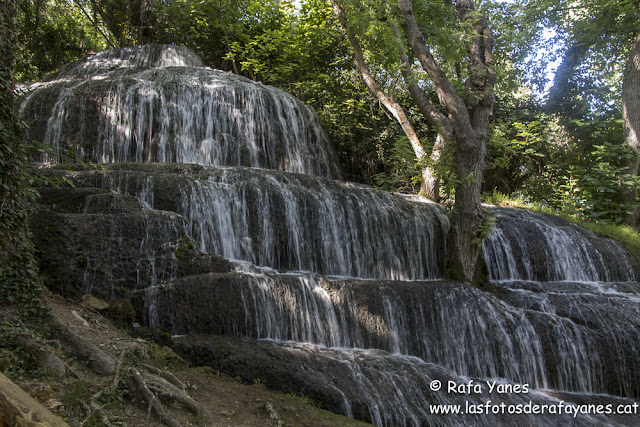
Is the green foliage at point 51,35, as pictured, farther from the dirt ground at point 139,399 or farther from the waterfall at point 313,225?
the dirt ground at point 139,399

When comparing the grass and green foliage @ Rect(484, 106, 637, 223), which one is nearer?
the grass

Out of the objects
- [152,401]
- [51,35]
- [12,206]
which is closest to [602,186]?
[152,401]

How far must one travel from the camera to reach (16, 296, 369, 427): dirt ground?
3.23 meters

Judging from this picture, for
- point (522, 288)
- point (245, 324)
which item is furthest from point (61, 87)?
point (522, 288)

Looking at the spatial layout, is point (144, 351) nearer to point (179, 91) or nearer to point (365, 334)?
point (365, 334)

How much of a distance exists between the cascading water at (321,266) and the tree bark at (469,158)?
27.2 inches

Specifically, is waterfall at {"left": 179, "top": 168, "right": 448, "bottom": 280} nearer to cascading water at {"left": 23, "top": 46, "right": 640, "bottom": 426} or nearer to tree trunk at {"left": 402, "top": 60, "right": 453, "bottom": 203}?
cascading water at {"left": 23, "top": 46, "right": 640, "bottom": 426}

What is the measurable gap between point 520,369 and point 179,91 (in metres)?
10.2

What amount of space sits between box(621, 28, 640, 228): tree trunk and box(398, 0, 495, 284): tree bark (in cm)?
767

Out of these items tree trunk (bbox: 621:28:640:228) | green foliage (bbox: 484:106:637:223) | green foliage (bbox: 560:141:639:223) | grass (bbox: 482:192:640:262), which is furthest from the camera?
green foliage (bbox: 484:106:637:223)

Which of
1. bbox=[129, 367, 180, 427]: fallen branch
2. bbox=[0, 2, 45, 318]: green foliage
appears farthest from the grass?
bbox=[0, 2, 45, 318]: green foliage

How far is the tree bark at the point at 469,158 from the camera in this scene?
9.15m

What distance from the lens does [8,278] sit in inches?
158

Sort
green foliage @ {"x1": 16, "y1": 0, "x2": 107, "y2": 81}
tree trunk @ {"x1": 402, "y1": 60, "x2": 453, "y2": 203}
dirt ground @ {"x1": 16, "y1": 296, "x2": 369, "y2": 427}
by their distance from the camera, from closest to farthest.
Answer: dirt ground @ {"x1": 16, "y1": 296, "x2": 369, "y2": 427}
tree trunk @ {"x1": 402, "y1": 60, "x2": 453, "y2": 203}
green foliage @ {"x1": 16, "y1": 0, "x2": 107, "y2": 81}
